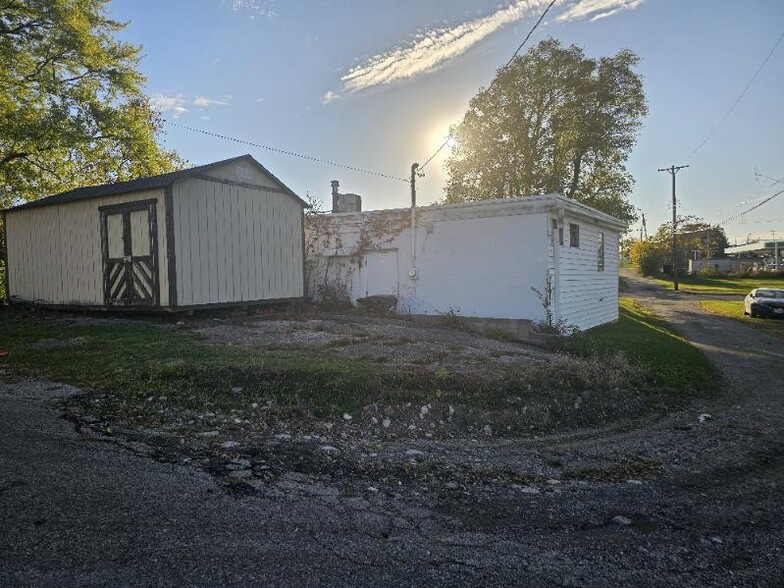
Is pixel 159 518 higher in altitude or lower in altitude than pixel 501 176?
lower

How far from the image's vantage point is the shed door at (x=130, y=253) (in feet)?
37.2

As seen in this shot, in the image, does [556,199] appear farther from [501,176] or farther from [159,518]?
[501,176]

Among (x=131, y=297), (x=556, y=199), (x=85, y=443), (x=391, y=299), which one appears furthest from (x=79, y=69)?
(x=85, y=443)

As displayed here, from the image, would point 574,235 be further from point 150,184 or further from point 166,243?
point 150,184

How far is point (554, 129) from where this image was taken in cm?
2752

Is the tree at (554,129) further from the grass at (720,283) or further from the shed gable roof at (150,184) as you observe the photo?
the grass at (720,283)

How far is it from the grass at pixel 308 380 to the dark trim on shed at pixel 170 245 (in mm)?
2126

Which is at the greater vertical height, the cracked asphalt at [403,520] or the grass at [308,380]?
the grass at [308,380]

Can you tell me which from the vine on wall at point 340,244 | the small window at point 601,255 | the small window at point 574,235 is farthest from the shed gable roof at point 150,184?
the small window at point 601,255

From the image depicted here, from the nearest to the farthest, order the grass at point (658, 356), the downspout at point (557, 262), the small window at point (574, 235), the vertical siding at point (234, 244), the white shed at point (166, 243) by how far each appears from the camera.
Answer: the grass at point (658, 356), the white shed at point (166, 243), the vertical siding at point (234, 244), the downspout at point (557, 262), the small window at point (574, 235)

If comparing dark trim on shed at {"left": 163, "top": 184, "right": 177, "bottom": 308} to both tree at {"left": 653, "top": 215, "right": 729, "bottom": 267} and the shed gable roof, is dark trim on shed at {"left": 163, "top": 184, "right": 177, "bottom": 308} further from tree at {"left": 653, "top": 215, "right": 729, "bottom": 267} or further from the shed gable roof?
tree at {"left": 653, "top": 215, "right": 729, "bottom": 267}

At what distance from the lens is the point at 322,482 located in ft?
12.8

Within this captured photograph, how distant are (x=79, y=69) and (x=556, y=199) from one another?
18778 millimetres

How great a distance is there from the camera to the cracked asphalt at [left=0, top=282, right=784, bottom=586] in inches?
104
